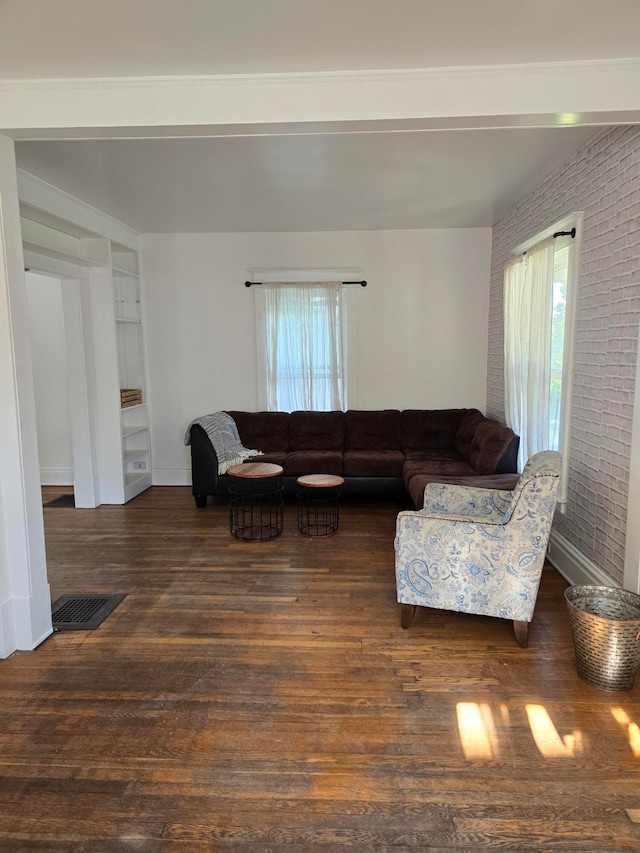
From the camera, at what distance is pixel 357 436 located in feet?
17.7

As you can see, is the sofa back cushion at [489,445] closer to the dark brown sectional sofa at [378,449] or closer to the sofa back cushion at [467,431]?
the dark brown sectional sofa at [378,449]

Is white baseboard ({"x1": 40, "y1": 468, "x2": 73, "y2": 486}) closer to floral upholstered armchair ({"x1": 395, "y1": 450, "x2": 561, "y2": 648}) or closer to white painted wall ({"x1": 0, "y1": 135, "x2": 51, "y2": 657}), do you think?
white painted wall ({"x1": 0, "y1": 135, "x2": 51, "y2": 657})

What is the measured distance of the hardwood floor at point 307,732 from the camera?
1.66 metres

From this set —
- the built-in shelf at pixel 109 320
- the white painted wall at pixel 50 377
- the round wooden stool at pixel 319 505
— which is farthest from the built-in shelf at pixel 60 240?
the round wooden stool at pixel 319 505

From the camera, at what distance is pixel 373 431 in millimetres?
5398

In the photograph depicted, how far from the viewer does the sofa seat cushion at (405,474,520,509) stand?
3.54 m

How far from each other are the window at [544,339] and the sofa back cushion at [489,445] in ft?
0.46

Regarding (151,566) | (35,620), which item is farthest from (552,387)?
(35,620)

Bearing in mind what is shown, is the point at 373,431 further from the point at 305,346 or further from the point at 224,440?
the point at 224,440

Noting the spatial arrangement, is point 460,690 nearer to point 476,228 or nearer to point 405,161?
point 405,161

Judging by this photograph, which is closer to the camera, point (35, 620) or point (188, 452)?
point (35, 620)

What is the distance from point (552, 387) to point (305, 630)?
2.32 m

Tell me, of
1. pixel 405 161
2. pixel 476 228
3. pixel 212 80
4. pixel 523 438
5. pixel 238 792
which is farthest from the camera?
pixel 476 228

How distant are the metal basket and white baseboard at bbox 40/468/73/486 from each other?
519 centimetres
